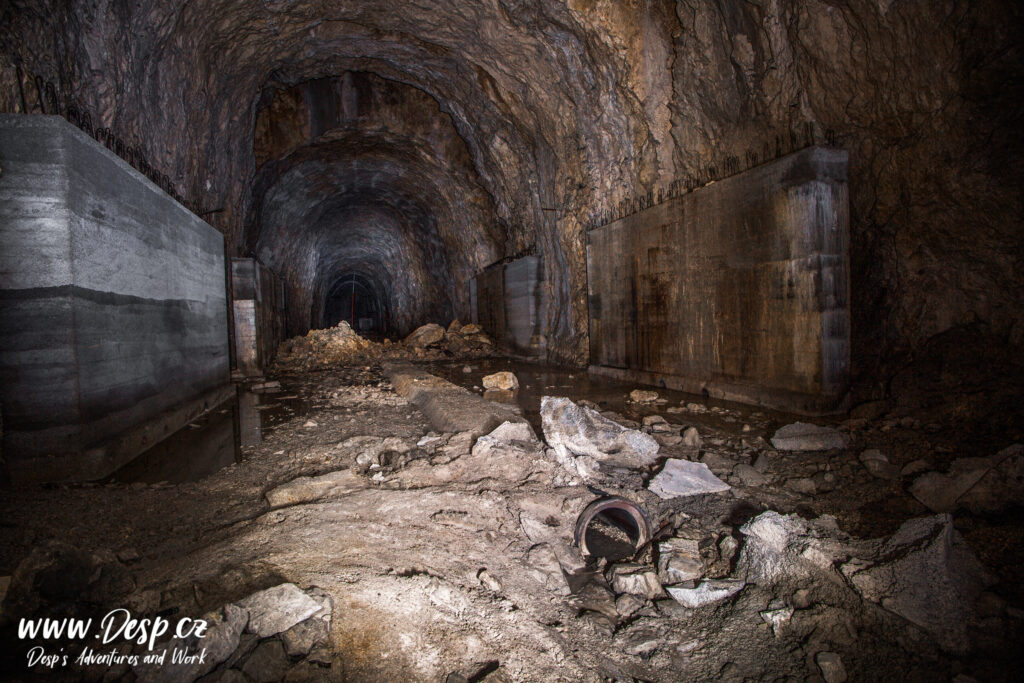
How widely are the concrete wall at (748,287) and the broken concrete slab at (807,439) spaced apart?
1.12 meters

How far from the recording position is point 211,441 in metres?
4.64

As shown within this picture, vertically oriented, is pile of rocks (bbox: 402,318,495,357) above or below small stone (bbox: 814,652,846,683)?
above

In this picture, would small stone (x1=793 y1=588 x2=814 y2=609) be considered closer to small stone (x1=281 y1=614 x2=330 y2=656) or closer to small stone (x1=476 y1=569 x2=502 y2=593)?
small stone (x1=476 y1=569 x2=502 y2=593)

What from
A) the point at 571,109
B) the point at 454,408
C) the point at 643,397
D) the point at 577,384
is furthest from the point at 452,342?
the point at 454,408

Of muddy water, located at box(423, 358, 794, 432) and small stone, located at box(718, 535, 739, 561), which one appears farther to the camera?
muddy water, located at box(423, 358, 794, 432)

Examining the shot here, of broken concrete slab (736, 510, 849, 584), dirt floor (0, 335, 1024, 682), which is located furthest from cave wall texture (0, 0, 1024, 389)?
broken concrete slab (736, 510, 849, 584)

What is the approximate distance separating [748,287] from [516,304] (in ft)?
25.3

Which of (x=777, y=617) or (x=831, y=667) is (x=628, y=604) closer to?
(x=777, y=617)

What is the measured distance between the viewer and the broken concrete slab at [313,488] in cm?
290

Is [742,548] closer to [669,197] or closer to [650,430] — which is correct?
[650,430]

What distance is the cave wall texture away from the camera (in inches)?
169

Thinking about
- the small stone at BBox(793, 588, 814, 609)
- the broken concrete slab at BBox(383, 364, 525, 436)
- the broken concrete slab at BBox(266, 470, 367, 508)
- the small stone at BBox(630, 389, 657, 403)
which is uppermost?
the broken concrete slab at BBox(383, 364, 525, 436)

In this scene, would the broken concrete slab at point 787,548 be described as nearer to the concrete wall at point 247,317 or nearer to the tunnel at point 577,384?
the tunnel at point 577,384

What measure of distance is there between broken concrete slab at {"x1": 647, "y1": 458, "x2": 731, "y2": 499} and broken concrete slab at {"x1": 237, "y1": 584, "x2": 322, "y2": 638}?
2.17m
